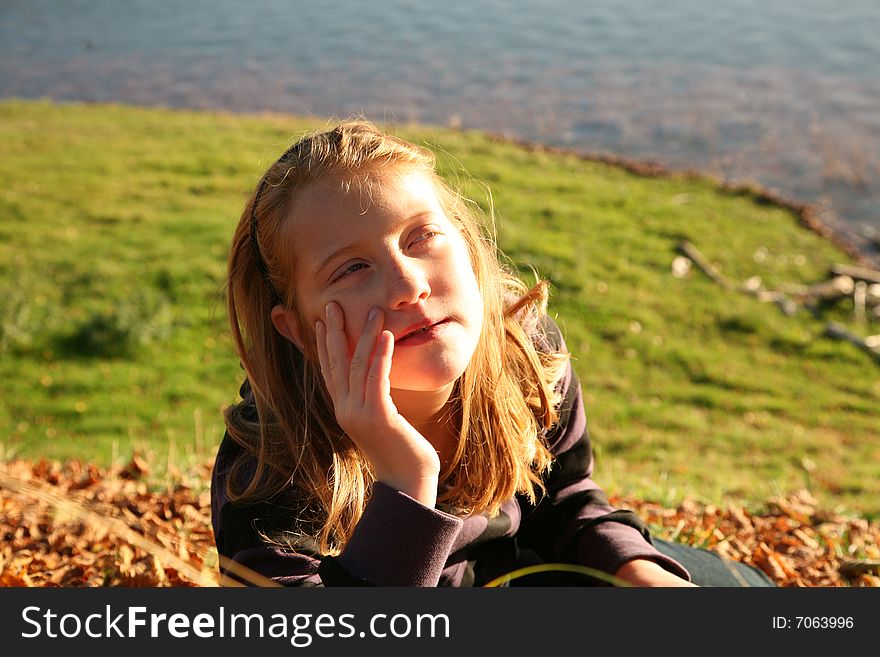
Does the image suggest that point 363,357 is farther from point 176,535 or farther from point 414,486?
point 176,535

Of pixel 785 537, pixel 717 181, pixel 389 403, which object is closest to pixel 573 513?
pixel 389 403

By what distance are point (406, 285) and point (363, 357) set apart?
233mm

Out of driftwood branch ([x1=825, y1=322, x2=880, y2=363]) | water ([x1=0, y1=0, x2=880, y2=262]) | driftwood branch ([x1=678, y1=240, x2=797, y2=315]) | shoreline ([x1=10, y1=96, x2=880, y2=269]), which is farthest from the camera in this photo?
water ([x1=0, y1=0, x2=880, y2=262])

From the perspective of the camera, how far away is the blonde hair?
247 centimetres

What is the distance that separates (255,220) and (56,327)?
799cm

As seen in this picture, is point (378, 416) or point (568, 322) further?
point (568, 322)

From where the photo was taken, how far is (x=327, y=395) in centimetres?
264

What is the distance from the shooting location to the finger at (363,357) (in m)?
2.22

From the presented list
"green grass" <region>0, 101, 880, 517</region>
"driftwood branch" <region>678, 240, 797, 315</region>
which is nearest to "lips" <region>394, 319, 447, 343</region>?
"green grass" <region>0, 101, 880, 517</region>

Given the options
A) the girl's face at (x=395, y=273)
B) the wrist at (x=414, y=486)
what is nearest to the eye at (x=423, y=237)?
the girl's face at (x=395, y=273)

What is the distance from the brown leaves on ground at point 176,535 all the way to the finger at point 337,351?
104cm

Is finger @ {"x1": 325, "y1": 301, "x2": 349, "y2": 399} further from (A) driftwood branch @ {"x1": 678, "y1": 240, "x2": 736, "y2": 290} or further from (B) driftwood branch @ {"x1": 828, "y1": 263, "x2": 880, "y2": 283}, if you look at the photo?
(B) driftwood branch @ {"x1": 828, "y1": 263, "x2": 880, "y2": 283}
